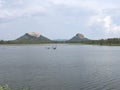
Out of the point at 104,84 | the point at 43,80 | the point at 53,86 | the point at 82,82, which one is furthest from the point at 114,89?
the point at 43,80

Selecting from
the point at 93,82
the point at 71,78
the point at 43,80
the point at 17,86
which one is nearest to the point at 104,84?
the point at 93,82

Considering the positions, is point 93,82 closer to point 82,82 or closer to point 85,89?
point 82,82

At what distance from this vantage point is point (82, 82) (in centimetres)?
4509

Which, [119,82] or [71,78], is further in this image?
[71,78]

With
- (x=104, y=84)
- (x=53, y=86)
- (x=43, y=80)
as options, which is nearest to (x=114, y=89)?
(x=104, y=84)

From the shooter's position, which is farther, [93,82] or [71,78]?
[71,78]

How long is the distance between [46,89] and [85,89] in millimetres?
6083

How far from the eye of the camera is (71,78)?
49.2 m

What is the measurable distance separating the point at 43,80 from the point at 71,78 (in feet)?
18.5

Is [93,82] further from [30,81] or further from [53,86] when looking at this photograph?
[30,81]

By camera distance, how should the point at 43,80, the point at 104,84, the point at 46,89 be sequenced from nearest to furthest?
the point at 46,89 → the point at 104,84 → the point at 43,80

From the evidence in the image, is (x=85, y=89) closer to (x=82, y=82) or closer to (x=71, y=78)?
(x=82, y=82)

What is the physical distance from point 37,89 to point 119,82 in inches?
593

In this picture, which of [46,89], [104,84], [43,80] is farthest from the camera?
[43,80]
